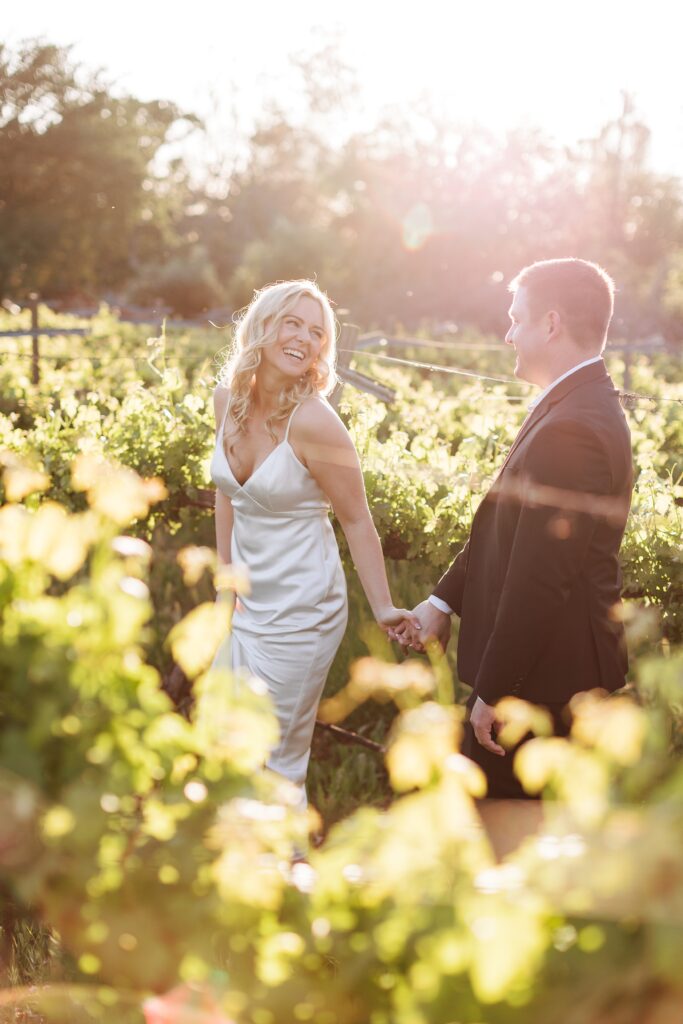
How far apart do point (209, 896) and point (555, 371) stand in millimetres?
2194

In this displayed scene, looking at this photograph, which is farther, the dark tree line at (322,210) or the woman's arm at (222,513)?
the dark tree line at (322,210)

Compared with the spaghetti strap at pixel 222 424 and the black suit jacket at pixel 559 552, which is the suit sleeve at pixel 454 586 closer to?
the black suit jacket at pixel 559 552

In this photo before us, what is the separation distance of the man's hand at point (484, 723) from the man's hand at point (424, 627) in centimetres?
47

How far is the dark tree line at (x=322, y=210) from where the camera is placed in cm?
4391

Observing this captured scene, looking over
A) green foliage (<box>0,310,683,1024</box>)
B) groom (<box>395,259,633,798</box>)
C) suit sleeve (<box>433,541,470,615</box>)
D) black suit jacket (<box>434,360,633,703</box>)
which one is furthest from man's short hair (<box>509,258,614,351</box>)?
green foliage (<box>0,310,683,1024</box>)

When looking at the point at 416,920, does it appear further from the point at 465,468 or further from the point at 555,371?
the point at 465,468

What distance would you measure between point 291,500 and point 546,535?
0.97 m

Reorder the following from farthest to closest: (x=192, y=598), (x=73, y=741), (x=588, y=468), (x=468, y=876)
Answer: (x=192, y=598) → (x=588, y=468) → (x=73, y=741) → (x=468, y=876)

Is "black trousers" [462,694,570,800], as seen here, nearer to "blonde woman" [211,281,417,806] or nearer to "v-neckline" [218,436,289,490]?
"blonde woman" [211,281,417,806]

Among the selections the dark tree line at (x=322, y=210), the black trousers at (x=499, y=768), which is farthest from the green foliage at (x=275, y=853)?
the dark tree line at (x=322, y=210)

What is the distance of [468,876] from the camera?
3.07 feet

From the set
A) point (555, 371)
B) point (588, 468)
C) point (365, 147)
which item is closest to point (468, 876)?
point (588, 468)

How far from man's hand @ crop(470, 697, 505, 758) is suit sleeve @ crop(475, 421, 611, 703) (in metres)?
0.12

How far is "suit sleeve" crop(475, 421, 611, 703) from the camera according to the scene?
2.75 metres
